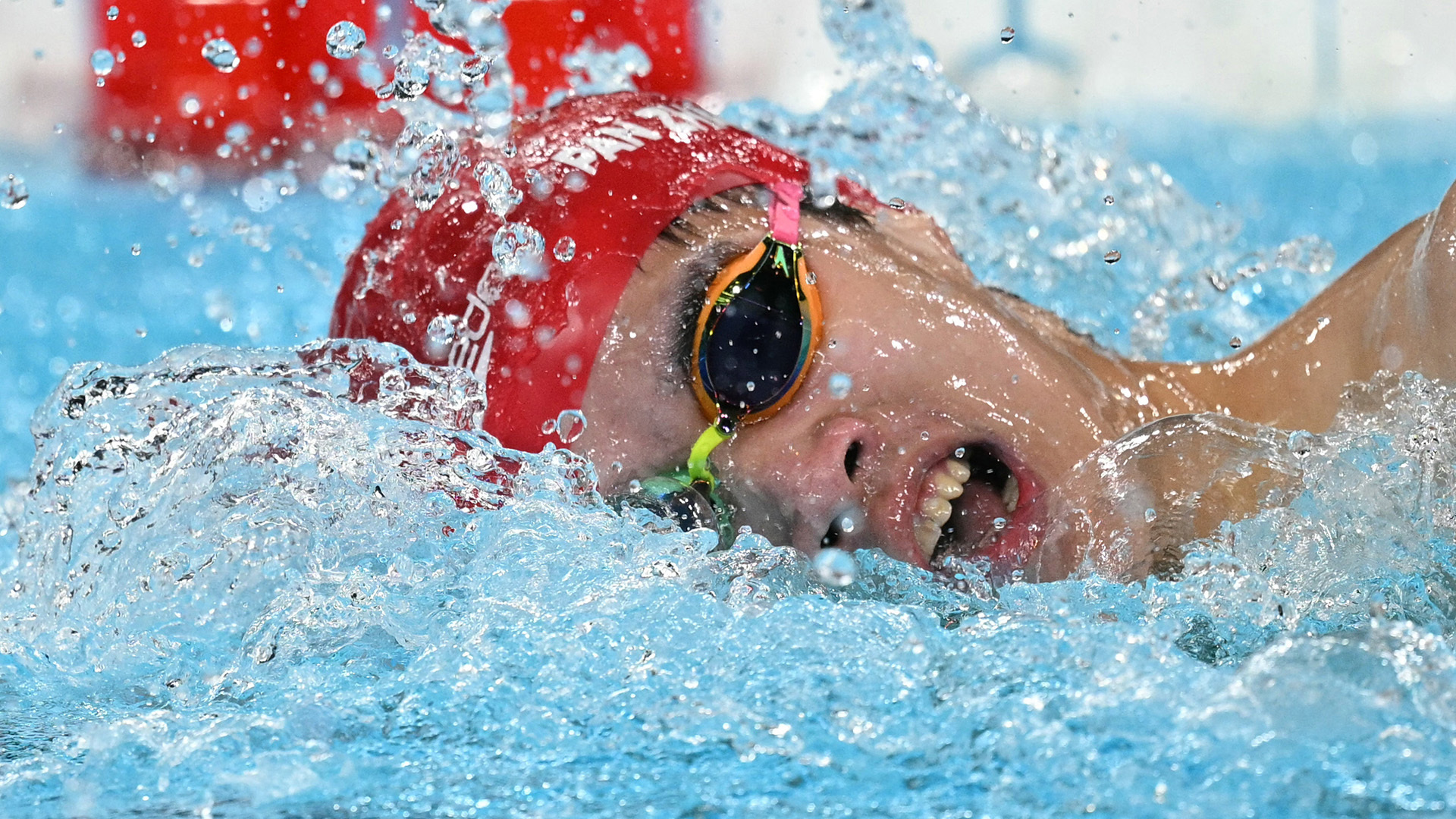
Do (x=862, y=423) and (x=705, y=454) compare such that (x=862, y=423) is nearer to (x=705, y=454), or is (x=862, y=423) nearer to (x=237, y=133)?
(x=705, y=454)

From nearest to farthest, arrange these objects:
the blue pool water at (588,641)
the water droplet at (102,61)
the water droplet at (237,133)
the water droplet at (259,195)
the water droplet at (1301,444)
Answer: the blue pool water at (588,641)
the water droplet at (1301,444)
the water droplet at (102,61)
the water droplet at (259,195)
the water droplet at (237,133)

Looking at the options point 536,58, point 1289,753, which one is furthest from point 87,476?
point 536,58

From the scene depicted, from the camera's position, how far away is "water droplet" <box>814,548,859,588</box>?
1.13 m

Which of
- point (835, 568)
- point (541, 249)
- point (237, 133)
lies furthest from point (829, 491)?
point (237, 133)

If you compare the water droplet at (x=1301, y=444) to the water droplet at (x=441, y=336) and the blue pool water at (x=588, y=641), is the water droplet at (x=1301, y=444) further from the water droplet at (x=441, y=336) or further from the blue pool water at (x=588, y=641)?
the water droplet at (x=441, y=336)

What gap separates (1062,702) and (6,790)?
1.80ft

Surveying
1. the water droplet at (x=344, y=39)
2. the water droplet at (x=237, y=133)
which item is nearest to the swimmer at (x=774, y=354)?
the water droplet at (x=344, y=39)

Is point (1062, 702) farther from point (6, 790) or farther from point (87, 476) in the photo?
point (87, 476)

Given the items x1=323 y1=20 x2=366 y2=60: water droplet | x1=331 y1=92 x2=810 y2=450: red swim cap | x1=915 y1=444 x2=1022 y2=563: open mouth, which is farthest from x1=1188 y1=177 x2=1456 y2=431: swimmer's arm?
x1=323 y1=20 x2=366 y2=60: water droplet

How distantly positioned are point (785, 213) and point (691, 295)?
5.6 inches

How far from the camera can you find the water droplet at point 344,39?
1.55 m

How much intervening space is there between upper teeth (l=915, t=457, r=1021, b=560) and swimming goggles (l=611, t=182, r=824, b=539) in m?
0.15

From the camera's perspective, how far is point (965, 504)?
124 cm

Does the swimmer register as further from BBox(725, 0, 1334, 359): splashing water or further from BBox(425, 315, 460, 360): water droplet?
BBox(725, 0, 1334, 359): splashing water
